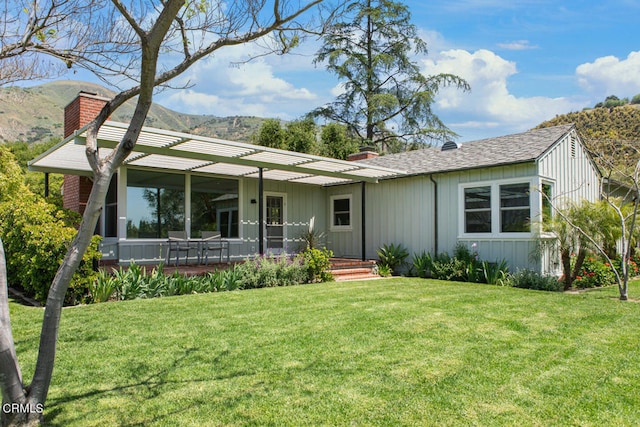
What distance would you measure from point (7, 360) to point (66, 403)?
885 mm

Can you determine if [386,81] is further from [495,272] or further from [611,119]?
[495,272]

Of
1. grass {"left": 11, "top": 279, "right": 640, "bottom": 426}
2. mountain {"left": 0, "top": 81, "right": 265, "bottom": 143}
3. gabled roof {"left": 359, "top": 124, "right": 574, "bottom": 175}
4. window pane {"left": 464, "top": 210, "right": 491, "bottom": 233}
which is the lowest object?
grass {"left": 11, "top": 279, "right": 640, "bottom": 426}

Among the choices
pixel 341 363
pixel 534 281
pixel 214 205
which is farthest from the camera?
pixel 214 205

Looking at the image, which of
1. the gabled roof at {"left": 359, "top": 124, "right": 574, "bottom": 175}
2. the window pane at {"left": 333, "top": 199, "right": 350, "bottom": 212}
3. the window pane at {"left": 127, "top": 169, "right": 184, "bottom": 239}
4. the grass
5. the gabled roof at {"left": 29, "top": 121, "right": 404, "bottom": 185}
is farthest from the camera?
the window pane at {"left": 333, "top": 199, "right": 350, "bottom": 212}

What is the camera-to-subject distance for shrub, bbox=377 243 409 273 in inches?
511

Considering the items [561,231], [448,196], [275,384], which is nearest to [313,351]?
[275,384]

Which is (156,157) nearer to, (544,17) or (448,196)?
(448,196)

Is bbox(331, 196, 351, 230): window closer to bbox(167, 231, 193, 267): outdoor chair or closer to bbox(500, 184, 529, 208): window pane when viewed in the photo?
bbox(500, 184, 529, 208): window pane

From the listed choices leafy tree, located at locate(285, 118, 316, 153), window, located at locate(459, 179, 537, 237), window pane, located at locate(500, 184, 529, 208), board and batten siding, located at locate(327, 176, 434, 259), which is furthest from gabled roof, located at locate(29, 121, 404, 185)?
leafy tree, located at locate(285, 118, 316, 153)

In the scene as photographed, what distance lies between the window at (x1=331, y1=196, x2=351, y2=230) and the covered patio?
6cm

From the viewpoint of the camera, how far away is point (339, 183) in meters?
15.1

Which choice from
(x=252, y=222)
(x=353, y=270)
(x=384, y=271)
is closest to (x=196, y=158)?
(x=252, y=222)

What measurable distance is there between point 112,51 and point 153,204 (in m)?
6.53

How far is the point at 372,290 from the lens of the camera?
9.02m
